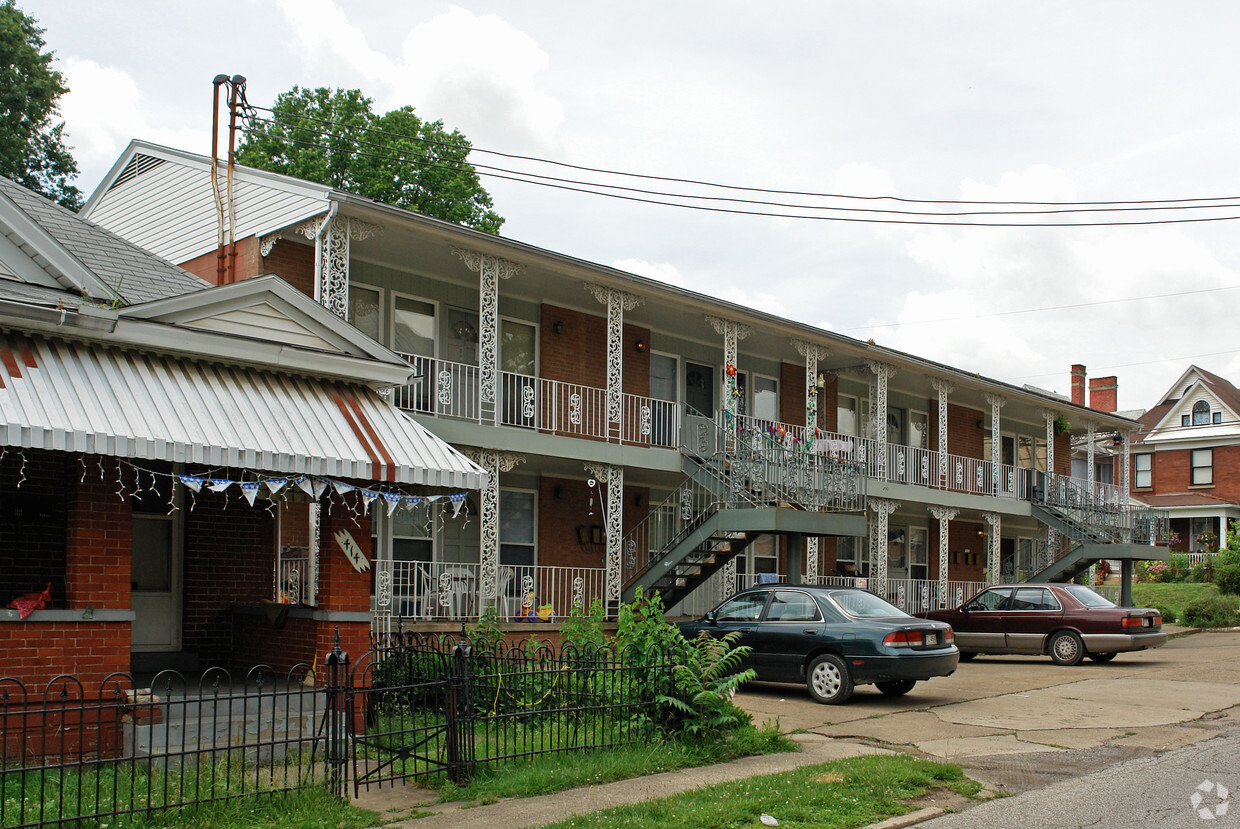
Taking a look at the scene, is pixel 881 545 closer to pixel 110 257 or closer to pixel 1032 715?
pixel 1032 715

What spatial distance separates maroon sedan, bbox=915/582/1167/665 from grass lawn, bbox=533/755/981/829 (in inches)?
443

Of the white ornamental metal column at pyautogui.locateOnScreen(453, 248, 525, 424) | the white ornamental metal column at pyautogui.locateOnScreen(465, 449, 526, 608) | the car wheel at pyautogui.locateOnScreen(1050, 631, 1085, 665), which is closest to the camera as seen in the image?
the white ornamental metal column at pyautogui.locateOnScreen(465, 449, 526, 608)

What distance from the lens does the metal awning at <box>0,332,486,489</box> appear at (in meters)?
9.09

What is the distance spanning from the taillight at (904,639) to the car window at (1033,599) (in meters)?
7.34

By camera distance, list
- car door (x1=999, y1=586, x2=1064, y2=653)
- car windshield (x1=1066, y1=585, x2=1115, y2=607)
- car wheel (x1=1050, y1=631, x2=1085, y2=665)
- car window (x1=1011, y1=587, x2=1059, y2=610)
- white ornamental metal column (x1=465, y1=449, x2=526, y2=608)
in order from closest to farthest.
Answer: white ornamental metal column (x1=465, y1=449, x2=526, y2=608), car wheel (x1=1050, y1=631, x2=1085, y2=665), car windshield (x1=1066, y1=585, x2=1115, y2=607), car door (x1=999, y1=586, x2=1064, y2=653), car window (x1=1011, y1=587, x2=1059, y2=610)

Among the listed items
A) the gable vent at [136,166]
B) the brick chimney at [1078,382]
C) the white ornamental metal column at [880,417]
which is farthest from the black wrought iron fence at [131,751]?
the brick chimney at [1078,382]

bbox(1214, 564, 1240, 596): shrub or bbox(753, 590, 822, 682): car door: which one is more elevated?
bbox(753, 590, 822, 682): car door

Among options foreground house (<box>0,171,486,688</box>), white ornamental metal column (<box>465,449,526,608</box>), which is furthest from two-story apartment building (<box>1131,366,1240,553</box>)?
foreground house (<box>0,171,486,688</box>)

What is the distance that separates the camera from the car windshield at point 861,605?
14.5 metres

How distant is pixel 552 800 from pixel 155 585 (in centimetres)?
706

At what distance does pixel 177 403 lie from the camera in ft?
33.1

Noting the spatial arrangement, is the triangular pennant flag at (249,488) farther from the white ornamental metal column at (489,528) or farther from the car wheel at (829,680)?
the car wheel at (829,680)

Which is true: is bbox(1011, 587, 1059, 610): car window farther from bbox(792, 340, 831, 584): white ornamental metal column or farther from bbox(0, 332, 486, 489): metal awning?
bbox(0, 332, 486, 489): metal awning

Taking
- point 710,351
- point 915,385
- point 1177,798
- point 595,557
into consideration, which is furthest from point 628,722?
point 915,385
